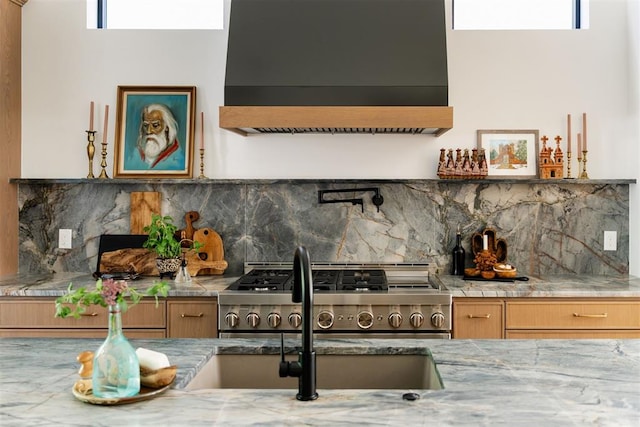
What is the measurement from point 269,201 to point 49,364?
6.87 feet

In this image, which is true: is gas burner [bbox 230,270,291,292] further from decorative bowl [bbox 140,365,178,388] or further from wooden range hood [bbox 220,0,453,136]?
decorative bowl [bbox 140,365,178,388]

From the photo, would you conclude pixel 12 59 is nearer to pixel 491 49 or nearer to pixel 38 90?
pixel 38 90

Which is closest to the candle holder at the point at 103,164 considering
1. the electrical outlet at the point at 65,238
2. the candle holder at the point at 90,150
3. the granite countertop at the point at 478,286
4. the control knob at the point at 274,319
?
the candle holder at the point at 90,150

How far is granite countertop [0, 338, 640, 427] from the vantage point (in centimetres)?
133

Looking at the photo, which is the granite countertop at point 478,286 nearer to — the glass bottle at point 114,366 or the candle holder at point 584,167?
the candle holder at point 584,167

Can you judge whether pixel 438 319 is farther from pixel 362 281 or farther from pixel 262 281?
pixel 262 281

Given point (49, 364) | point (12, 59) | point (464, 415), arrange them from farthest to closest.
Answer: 1. point (12, 59)
2. point (49, 364)
3. point (464, 415)

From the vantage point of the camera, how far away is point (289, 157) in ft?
12.2

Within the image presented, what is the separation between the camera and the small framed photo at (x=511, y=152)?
3672 mm

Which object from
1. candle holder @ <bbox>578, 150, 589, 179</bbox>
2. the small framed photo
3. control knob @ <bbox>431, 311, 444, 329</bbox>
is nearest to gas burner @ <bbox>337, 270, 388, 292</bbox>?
control knob @ <bbox>431, 311, 444, 329</bbox>

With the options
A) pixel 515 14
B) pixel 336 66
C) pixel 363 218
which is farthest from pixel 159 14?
pixel 515 14

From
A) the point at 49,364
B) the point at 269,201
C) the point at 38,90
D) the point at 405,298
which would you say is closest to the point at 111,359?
the point at 49,364

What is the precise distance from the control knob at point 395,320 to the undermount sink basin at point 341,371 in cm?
104

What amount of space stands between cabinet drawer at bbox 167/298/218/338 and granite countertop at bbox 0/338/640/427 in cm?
117
